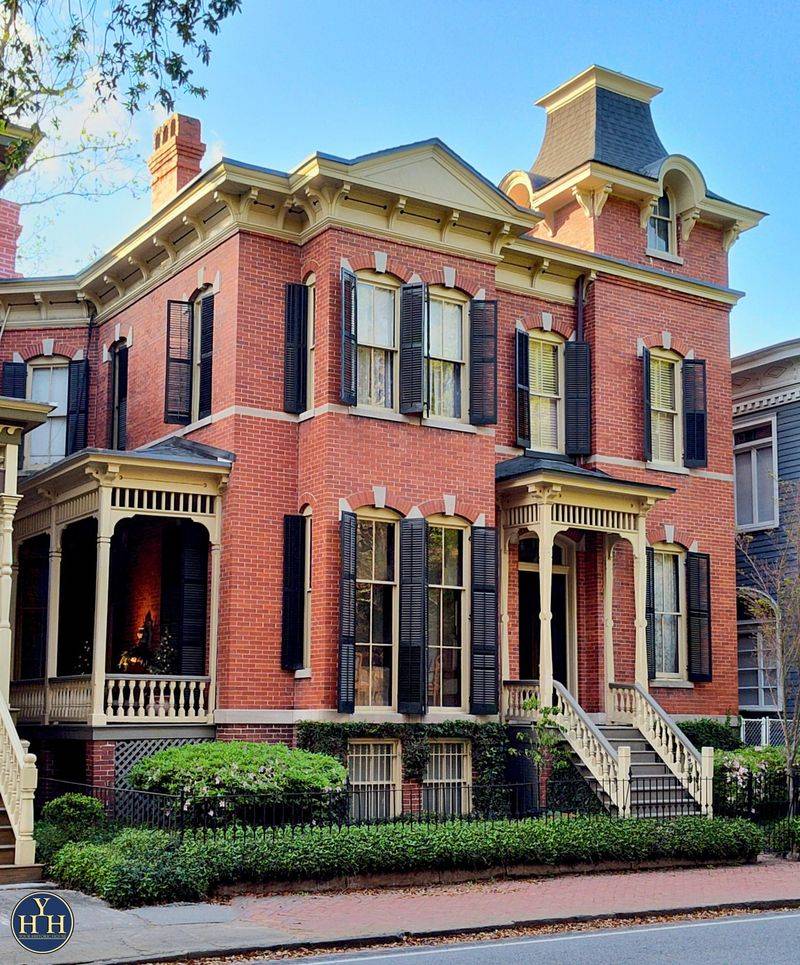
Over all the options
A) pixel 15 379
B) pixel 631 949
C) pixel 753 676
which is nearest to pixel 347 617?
pixel 631 949

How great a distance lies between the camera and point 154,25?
13406 millimetres

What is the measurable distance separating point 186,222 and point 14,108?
7544 mm

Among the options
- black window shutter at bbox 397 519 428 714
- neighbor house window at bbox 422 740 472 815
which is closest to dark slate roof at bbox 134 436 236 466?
black window shutter at bbox 397 519 428 714

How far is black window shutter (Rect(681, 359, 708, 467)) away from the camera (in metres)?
25.6

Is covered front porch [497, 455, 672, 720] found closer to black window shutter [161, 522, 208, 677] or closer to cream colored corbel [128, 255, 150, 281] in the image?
black window shutter [161, 522, 208, 677]

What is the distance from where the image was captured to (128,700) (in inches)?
814

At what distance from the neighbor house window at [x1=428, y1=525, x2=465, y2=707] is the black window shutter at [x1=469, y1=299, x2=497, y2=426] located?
196 centimetres

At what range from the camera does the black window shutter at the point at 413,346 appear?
21.3 metres

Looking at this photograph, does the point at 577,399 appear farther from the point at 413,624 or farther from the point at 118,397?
the point at 118,397

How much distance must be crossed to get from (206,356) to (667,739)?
9.82 meters

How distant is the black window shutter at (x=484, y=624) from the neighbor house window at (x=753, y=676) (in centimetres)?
900

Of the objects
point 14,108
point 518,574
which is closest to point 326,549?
point 518,574

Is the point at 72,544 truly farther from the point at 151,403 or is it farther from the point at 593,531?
the point at 593,531

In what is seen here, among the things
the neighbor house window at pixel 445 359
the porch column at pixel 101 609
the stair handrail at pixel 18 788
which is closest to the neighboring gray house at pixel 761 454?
the neighbor house window at pixel 445 359
